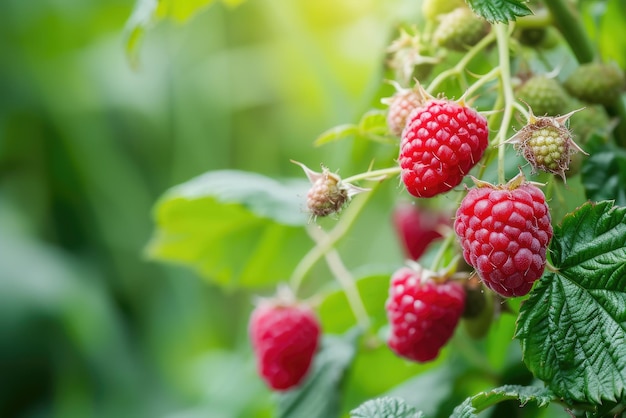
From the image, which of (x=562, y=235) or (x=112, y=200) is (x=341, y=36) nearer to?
(x=112, y=200)

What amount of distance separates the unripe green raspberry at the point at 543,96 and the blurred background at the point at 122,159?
1429 mm

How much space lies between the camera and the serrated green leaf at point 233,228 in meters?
0.91

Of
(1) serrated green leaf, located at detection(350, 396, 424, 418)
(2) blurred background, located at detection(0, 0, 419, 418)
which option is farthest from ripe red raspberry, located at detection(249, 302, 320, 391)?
(2) blurred background, located at detection(0, 0, 419, 418)

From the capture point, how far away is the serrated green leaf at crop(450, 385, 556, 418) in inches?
20.4

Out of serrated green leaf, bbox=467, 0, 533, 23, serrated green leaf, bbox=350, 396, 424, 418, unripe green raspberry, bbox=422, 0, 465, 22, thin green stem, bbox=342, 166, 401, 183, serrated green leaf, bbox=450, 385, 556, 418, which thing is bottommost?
serrated green leaf, bbox=450, 385, 556, 418

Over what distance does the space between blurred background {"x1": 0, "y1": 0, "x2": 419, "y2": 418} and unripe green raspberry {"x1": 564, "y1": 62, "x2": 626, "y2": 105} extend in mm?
1387

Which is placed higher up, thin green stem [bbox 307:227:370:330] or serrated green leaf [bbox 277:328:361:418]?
thin green stem [bbox 307:227:370:330]

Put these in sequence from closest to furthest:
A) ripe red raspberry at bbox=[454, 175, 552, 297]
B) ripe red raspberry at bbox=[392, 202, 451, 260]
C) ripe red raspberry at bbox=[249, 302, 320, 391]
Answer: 1. ripe red raspberry at bbox=[454, 175, 552, 297]
2. ripe red raspberry at bbox=[249, 302, 320, 391]
3. ripe red raspberry at bbox=[392, 202, 451, 260]

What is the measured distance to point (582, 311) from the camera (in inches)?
20.8

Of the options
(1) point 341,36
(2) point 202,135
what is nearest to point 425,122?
(1) point 341,36

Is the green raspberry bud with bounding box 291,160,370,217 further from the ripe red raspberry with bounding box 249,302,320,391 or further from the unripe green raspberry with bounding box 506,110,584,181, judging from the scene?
the ripe red raspberry with bounding box 249,302,320,391

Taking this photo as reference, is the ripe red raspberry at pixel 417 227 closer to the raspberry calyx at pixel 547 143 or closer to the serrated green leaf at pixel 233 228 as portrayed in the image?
the serrated green leaf at pixel 233 228

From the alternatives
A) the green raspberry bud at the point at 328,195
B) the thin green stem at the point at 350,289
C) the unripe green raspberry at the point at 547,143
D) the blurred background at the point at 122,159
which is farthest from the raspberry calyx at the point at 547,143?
the blurred background at the point at 122,159

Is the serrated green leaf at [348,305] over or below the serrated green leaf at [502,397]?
over
